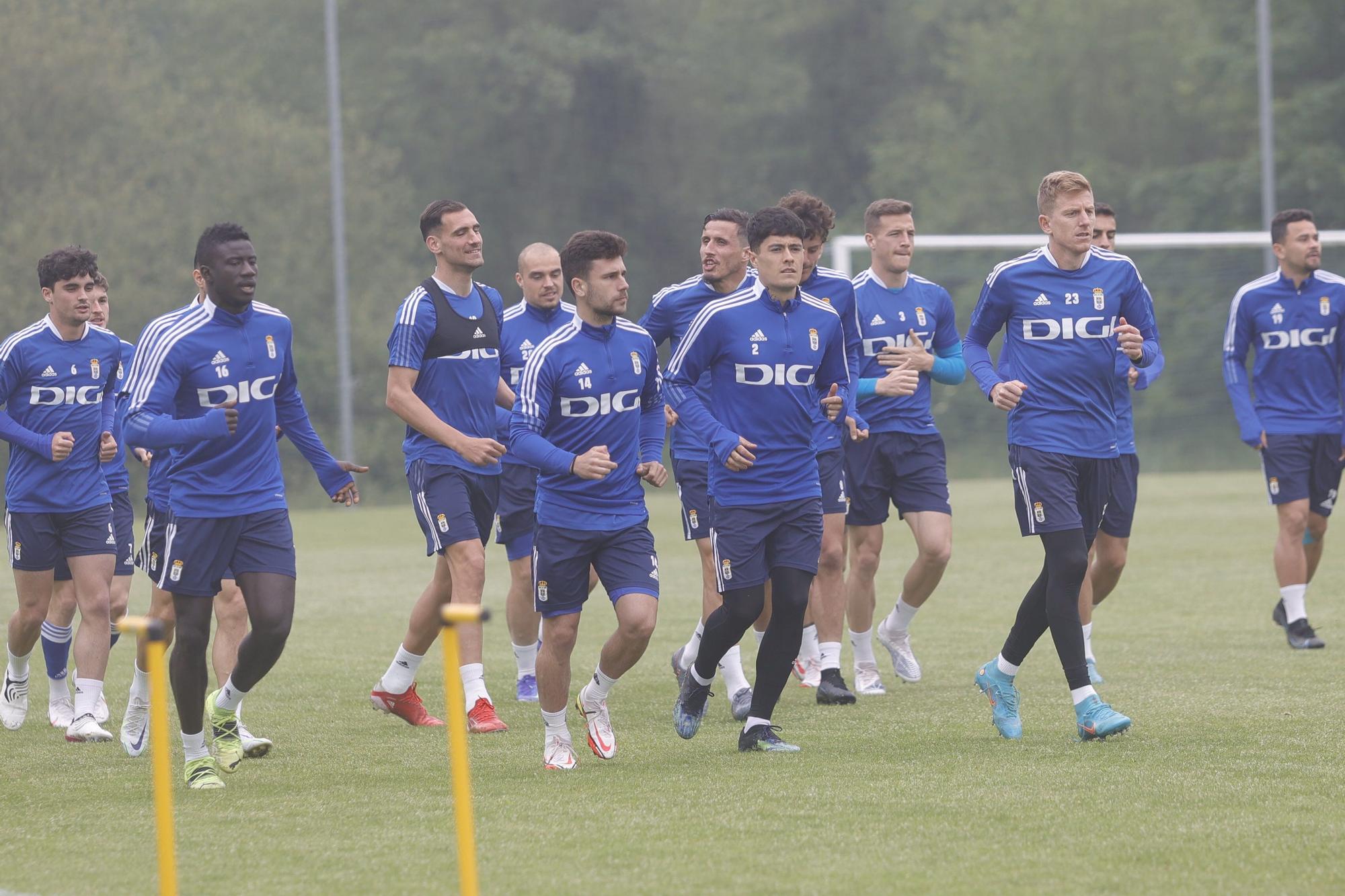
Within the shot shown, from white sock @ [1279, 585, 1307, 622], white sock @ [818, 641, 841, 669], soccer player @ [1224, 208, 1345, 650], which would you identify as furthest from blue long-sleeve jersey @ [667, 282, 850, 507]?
white sock @ [1279, 585, 1307, 622]

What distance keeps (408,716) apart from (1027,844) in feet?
12.1

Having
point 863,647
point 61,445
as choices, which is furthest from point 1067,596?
point 61,445

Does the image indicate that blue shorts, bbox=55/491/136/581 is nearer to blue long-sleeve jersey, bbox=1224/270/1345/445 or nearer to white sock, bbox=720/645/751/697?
white sock, bbox=720/645/751/697

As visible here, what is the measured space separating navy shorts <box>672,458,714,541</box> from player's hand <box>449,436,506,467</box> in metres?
1.37

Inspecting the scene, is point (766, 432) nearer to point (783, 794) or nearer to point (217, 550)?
point (783, 794)

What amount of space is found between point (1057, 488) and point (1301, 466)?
3730 millimetres

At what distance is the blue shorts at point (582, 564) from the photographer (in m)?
6.85

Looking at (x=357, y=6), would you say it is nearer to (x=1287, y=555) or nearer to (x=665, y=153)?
(x=665, y=153)

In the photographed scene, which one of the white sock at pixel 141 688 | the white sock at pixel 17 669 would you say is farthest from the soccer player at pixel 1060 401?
the white sock at pixel 17 669

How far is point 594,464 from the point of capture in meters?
6.43

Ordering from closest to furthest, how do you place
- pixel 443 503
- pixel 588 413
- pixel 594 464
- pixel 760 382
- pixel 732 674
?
pixel 594 464, pixel 588 413, pixel 760 382, pixel 443 503, pixel 732 674

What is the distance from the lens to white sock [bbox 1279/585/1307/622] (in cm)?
1017

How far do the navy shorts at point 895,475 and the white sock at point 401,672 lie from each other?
2524 mm

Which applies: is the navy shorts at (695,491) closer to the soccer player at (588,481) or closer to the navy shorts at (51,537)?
the soccer player at (588,481)
